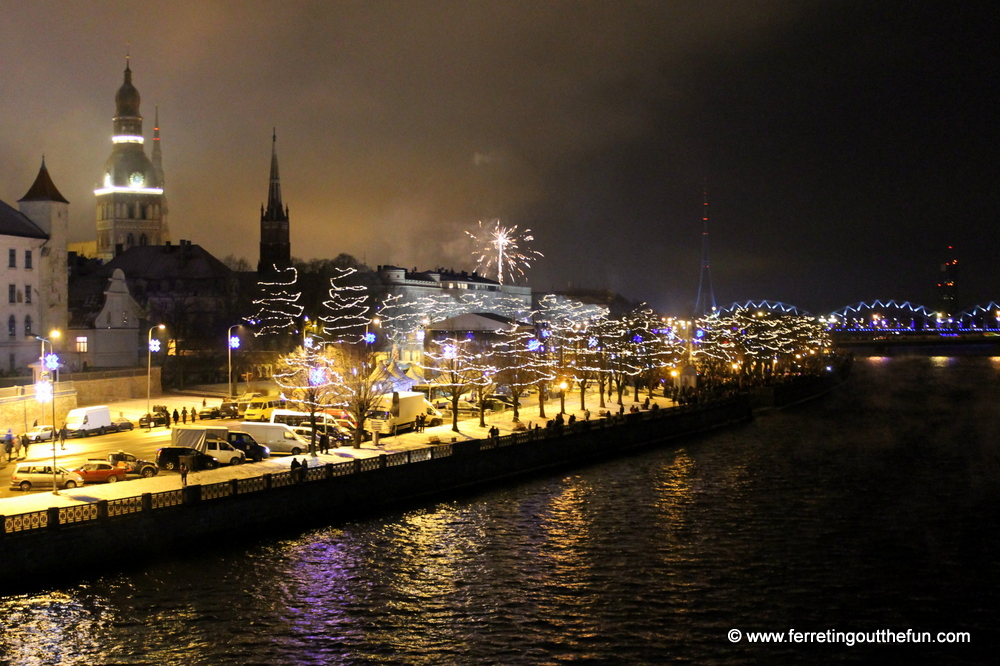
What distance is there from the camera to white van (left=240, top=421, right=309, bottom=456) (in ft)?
119

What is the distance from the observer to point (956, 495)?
36531 mm

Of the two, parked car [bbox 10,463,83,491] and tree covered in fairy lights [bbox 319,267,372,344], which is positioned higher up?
tree covered in fairy lights [bbox 319,267,372,344]

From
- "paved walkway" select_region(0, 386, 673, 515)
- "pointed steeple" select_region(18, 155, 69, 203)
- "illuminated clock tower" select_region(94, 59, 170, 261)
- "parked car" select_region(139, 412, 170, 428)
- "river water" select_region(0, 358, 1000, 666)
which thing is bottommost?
"river water" select_region(0, 358, 1000, 666)

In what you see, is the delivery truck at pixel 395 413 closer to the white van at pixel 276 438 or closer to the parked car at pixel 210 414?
the white van at pixel 276 438

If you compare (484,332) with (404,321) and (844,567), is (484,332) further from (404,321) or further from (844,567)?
(844,567)

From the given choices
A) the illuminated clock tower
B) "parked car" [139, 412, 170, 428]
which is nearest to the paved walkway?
"parked car" [139, 412, 170, 428]

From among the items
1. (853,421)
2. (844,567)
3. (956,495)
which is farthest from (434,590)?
(853,421)

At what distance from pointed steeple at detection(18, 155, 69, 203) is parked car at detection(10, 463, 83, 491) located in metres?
34.3

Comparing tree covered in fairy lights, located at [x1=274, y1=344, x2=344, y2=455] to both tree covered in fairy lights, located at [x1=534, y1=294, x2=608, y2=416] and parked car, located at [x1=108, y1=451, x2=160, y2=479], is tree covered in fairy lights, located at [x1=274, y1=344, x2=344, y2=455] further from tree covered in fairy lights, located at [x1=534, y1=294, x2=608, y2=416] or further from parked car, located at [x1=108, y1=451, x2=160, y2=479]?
tree covered in fairy lights, located at [x1=534, y1=294, x2=608, y2=416]

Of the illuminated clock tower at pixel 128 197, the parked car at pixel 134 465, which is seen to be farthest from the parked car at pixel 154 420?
the illuminated clock tower at pixel 128 197

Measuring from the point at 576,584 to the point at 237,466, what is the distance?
13999 mm

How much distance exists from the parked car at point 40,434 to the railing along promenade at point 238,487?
45.1 ft

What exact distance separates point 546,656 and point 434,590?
495 cm

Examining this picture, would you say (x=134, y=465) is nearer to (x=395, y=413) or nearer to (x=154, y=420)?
A: (x=154, y=420)
